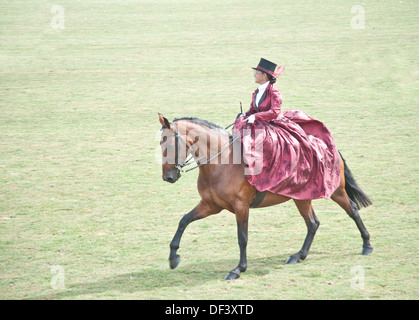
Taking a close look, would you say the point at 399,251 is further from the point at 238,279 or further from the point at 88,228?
the point at 88,228

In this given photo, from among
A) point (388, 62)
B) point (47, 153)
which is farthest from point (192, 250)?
point (388, 62)

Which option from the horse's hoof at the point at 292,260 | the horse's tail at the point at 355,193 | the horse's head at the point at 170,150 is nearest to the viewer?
the horse's head at the point at 170,150

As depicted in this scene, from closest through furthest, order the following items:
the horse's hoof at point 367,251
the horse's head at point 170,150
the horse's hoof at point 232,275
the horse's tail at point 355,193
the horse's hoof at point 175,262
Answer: the horse's head at point 170,150
the horse's hoof at point 232,275
the horse's hoof at point 175,262
the horse's hoof at point 367,251
the horse's tail at point 355,193

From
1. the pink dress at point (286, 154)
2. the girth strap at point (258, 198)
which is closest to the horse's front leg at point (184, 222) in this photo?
the girth strap at point (258, 198)

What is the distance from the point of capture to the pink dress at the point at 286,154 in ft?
24.9

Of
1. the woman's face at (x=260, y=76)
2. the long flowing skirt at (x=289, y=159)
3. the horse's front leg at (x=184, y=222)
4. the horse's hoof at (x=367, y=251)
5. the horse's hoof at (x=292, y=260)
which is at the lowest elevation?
the horse's hoof at (x=292, y=260)

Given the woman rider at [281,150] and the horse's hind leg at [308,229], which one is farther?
the horse's hind leg at [308,229]

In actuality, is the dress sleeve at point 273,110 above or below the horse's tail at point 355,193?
above

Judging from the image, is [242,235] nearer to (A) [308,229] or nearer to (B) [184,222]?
(B) [184,222]

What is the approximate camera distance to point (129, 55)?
910 inches

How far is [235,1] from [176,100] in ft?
52.8

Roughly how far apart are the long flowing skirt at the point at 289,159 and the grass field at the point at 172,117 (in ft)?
3.26

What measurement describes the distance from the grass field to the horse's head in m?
1.35

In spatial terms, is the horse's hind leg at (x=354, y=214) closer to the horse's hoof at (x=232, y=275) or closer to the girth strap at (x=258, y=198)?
the girth strap at (x=258, y=198)
